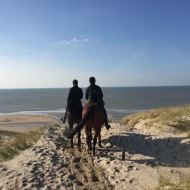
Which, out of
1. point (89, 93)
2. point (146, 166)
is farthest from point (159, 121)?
point (146, 166)

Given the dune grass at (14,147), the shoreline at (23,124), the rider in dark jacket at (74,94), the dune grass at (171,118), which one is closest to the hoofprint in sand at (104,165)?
the dune grass at (14,147)

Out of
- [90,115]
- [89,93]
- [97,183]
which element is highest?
[89,93]

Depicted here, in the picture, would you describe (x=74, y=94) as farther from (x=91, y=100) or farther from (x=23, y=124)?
(x=23, y=124)

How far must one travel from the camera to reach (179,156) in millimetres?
10102

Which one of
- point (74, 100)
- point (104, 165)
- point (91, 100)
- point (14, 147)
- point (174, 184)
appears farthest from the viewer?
point (14, 147)

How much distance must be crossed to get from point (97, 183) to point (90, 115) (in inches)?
140

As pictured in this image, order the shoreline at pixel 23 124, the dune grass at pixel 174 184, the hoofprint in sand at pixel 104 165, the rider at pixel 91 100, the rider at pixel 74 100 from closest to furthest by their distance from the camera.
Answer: the dune grass at pixel 174 184 → the hoofprint in sand at pixel 104 165 → the rider at pixel 91 100 → the rider at pixel 74 100 → the shoreline at pixel 23 124

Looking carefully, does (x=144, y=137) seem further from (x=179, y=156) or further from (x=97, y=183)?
(x=97, y=183)

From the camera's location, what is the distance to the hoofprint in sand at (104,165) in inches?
313

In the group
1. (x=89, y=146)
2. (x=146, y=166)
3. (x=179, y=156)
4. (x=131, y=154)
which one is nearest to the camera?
(x=146, y=166)

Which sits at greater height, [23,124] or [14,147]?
[14,147]

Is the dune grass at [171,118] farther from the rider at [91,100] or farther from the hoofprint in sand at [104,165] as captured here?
the rider at [91,100]

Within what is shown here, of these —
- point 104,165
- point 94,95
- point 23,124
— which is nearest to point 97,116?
point 94,95

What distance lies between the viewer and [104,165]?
964 centimetres
